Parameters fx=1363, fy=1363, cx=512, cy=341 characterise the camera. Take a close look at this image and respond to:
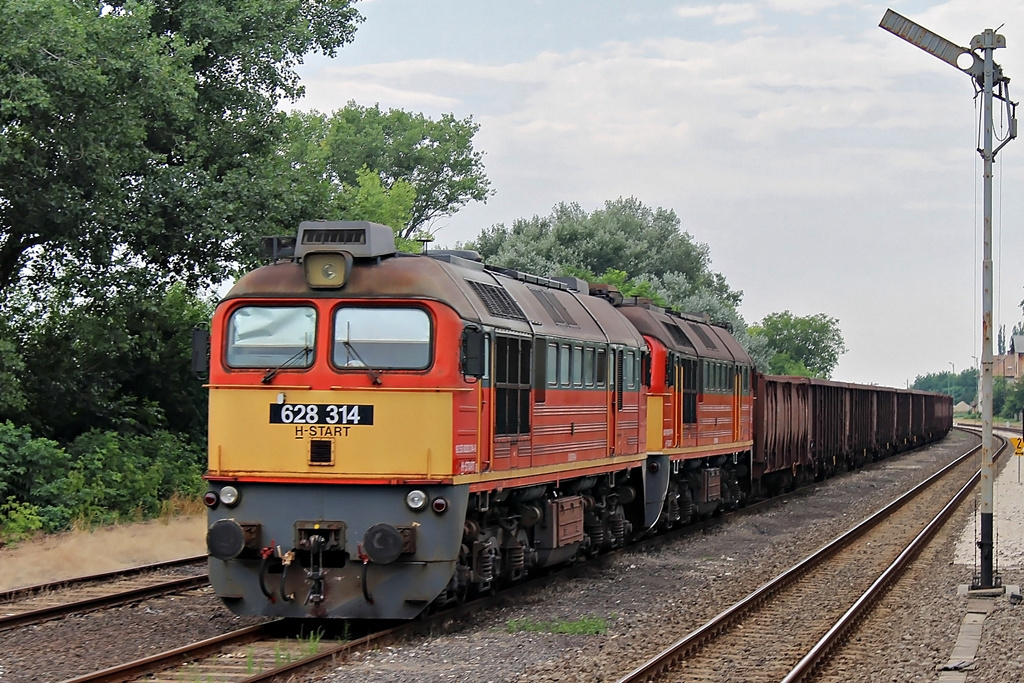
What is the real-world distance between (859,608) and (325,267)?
660 centimetres

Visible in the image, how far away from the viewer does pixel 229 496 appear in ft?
40.2

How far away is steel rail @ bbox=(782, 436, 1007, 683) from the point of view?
1116 centimetres

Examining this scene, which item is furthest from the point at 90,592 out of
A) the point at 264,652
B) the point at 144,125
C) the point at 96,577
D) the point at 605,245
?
the point at 605,245

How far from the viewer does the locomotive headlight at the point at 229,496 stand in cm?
1223

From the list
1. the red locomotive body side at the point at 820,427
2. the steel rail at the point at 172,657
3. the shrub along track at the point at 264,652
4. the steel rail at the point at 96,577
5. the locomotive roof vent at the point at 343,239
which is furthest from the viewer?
the red locomotive body side at the point at 820,427

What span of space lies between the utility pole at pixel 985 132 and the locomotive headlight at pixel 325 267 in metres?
7.40

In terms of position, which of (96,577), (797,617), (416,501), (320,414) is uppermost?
(320,414)

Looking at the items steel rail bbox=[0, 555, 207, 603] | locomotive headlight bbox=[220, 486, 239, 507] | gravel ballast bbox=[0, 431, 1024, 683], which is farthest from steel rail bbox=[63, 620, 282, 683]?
steel rail bbox=[0, 555, 207, 603]

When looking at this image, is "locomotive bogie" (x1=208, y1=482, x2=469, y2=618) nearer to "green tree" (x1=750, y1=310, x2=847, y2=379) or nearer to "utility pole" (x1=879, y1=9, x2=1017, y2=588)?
"utility pole" (x1=879, y1=9, x2=1017, y2=588)

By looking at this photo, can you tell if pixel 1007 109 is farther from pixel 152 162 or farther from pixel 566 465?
pixel 152 162

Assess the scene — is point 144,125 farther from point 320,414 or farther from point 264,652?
point 264,652

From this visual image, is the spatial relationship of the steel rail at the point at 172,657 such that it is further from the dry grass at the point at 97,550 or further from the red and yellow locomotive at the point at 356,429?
the dry grass at the point at 97,550

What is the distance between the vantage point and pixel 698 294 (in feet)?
224

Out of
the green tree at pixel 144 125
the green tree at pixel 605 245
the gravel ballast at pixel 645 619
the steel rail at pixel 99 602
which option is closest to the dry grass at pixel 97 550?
the steel rail at pixel 99 602
